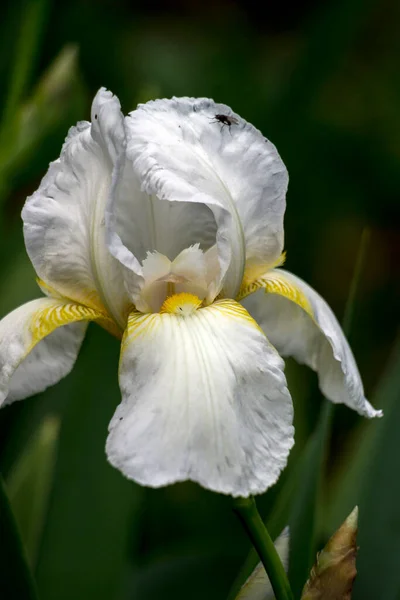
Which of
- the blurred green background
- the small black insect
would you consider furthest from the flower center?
the blurred green background

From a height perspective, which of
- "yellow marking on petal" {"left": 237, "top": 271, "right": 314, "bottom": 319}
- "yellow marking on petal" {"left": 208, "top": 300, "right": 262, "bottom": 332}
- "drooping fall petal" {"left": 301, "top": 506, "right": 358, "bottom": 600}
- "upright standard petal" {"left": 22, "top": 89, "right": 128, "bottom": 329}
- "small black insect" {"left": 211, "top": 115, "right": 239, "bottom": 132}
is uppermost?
"small black insect" {"left": 211, "top": 115, "right": 239, "bottom": 132}

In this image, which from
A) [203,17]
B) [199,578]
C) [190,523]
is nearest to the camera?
[199,578]

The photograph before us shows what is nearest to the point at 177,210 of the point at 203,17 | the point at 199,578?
the point at 199,578

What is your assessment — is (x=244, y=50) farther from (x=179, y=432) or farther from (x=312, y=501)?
(x=179, y=432)

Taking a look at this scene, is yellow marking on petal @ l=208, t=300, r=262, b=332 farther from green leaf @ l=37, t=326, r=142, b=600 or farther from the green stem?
green leaf @ l=37, t=326, r=142, b=600

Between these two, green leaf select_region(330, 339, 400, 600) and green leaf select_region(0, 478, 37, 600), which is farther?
green leaf select_region(330, 339, 400, 600)

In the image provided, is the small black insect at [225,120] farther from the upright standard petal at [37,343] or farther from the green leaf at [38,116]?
the green leaf at [38,116]
